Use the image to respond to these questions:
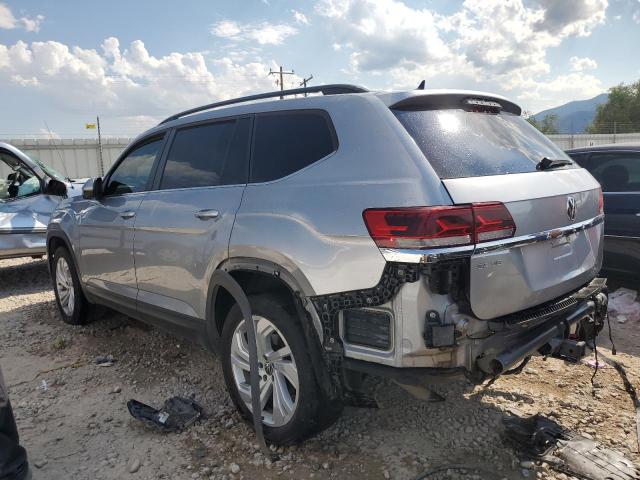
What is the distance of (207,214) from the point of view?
10.4ft

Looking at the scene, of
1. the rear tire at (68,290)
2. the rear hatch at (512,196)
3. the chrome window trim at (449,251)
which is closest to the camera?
the chrome window trim at (449,251)

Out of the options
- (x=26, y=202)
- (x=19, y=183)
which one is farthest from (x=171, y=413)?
Result: (x=19, y=183)

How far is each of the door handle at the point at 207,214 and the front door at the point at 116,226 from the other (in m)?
0.95

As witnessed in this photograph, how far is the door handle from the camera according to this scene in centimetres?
312

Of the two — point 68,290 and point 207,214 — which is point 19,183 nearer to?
point 68,290

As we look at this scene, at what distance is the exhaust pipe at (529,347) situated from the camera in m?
2.31

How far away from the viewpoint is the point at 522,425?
2.91m

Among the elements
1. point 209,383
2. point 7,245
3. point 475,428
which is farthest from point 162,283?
point 7,245

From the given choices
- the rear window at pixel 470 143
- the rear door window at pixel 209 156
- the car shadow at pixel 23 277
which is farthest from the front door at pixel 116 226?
the car shadow at pixel 23 277

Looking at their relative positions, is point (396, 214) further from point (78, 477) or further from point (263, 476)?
point (78, 477)

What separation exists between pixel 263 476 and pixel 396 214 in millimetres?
1578

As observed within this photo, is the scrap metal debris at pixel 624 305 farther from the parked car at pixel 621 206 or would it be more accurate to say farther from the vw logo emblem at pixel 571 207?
the vw logo emblem at pixel 571 207

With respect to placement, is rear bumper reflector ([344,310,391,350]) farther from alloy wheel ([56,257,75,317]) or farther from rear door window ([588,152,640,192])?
rear door window ([588,152,640,192])

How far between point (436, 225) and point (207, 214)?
156cm
